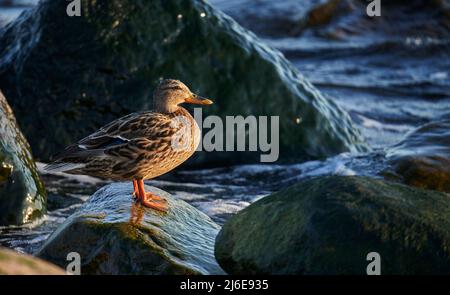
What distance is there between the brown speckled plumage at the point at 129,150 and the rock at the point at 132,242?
27 cm

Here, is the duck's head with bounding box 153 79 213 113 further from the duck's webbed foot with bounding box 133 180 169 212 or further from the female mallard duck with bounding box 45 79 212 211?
the duck's webbed foot with bounding box 133 180 169 212

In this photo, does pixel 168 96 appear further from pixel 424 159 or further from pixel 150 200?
pixel 424 159

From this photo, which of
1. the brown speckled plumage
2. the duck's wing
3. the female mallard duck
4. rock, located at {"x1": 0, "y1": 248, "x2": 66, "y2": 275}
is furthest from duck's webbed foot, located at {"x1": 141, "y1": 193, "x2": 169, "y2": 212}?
rock, located at {"x1": 0, "y1": 248, "x2": 66, "y2": 275}

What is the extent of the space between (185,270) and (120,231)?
1.78 ft

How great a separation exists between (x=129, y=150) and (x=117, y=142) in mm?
118

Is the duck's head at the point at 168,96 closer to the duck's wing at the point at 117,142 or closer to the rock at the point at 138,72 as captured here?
the duck's wing at the point at 117,142

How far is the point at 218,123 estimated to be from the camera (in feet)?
32.7

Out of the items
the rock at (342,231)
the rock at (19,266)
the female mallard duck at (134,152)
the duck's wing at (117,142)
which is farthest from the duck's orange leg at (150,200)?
the rock at (19,266)

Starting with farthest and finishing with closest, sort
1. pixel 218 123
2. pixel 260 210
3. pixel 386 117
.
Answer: pixel 386 117
pixel 218 123
pixel 260 210

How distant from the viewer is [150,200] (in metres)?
6.82

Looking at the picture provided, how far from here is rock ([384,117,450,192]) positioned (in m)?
8.98

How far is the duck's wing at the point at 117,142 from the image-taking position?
22.0 feet

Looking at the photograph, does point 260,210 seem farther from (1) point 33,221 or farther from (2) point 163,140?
(1) point 33,221

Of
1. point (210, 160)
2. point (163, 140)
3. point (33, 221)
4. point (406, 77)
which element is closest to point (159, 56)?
point (210, 160)
